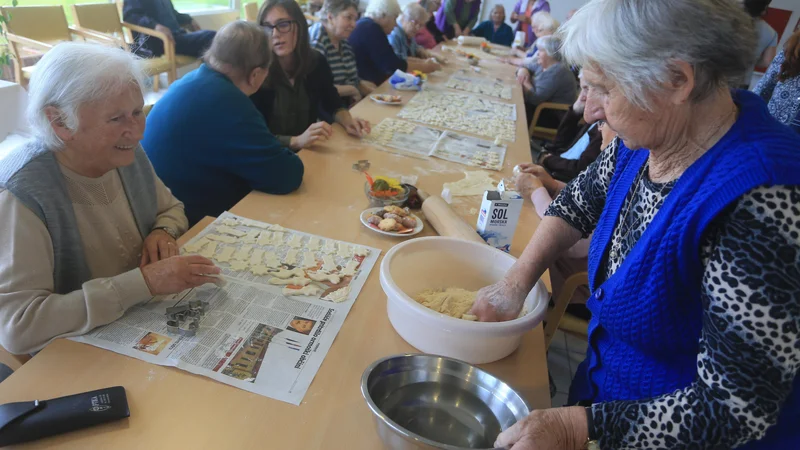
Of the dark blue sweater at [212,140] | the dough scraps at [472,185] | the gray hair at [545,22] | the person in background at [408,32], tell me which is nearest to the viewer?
the dark blue sweater at [212,140]

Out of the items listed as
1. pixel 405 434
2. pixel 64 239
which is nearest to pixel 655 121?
pixel 405 434

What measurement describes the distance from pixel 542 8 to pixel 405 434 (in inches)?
336

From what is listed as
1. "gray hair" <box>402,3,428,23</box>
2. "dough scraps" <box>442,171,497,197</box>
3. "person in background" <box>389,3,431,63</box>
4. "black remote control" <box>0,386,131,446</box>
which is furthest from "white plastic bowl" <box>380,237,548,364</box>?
"gray hair" <box>402,3,428,23</box>

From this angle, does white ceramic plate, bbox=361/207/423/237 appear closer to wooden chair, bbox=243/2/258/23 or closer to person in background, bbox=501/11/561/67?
person in background, bbox=501/11/561/67

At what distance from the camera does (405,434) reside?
76 cm

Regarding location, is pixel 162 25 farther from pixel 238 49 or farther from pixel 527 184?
pixel 527 184

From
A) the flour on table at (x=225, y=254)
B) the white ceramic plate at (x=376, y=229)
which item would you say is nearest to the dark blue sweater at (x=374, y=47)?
the white ceramic plate at (x=376, y=229)

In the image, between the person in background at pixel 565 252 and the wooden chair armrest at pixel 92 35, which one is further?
the wooden chair armrest at pixel 92 35

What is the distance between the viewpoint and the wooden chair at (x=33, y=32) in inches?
146

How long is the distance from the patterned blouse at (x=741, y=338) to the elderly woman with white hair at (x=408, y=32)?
14.3ft

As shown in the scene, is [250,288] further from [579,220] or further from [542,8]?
[542,8]

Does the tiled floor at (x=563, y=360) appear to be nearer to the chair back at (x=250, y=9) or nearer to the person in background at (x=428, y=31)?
the person in background at (x=428, y=31)

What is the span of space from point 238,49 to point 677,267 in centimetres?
160

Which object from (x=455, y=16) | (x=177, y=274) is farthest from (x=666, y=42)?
(x=455, y=16)
